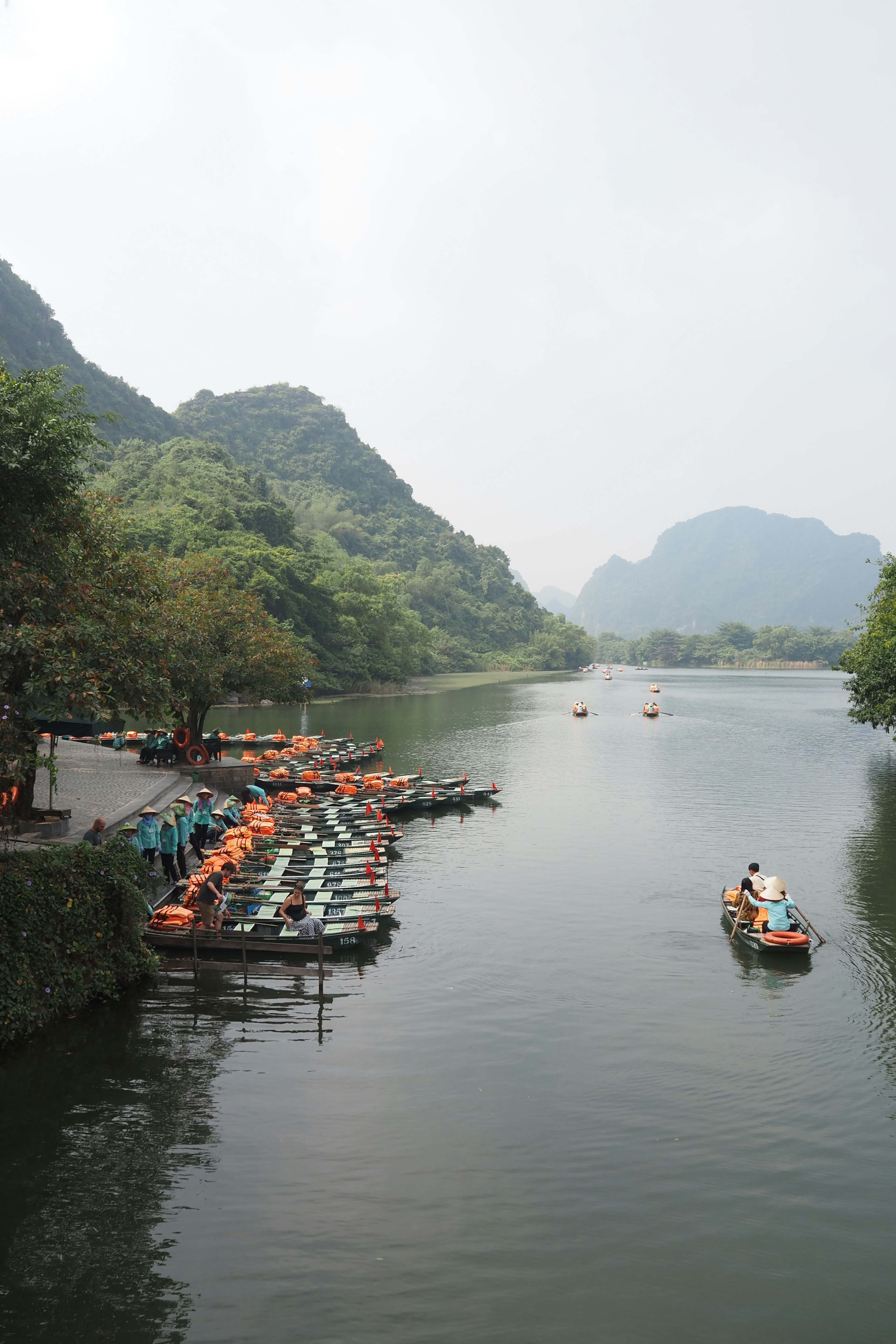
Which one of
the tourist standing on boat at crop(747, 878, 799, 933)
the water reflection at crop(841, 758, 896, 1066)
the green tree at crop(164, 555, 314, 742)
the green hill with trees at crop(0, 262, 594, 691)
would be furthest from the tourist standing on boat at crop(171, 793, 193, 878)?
the water reflection at crop(841, 758, 896, 1066)

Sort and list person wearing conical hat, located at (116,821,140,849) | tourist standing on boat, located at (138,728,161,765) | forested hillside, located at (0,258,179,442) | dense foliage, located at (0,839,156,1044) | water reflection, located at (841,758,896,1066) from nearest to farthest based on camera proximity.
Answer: dense foliage, located at (0,839,156,1044), water reflection, located at (841,758,896,1066), person wearing conical hat, located at (116,821,140,849), tourist standing on boat, located at (138,728,161,765), forested hillside, located at (0,258,179,442)

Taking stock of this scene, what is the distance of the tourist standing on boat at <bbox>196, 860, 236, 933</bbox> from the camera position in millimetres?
18016

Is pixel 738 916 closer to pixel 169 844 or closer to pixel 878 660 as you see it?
pixel 169 844

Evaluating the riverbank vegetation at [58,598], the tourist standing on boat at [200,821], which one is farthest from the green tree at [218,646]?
Answer: the riverbank vegetation at [58,598]

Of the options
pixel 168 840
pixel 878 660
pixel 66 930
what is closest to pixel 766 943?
pixel 168 840

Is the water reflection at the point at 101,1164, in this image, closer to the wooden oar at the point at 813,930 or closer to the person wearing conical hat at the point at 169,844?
the person wearing conical hat at the point at 169,844

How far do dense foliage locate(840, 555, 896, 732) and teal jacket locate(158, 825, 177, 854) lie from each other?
32629 mm

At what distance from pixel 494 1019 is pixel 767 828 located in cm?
2049

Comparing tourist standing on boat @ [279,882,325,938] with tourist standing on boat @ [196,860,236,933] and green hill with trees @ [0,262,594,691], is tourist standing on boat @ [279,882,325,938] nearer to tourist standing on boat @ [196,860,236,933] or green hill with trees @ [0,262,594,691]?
tourist standing on boat @ [196,860,236,933]

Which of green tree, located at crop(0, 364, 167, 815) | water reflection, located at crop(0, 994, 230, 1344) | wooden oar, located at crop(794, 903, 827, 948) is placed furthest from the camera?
wooden oar, located at crop(794, 903, 827, 948)

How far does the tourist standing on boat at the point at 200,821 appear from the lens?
963 inches

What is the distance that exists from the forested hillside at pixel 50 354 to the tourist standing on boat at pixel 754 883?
4760 inches

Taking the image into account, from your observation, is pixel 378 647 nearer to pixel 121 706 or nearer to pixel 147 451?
pixel 147 451

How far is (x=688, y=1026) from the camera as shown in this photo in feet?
52.6
